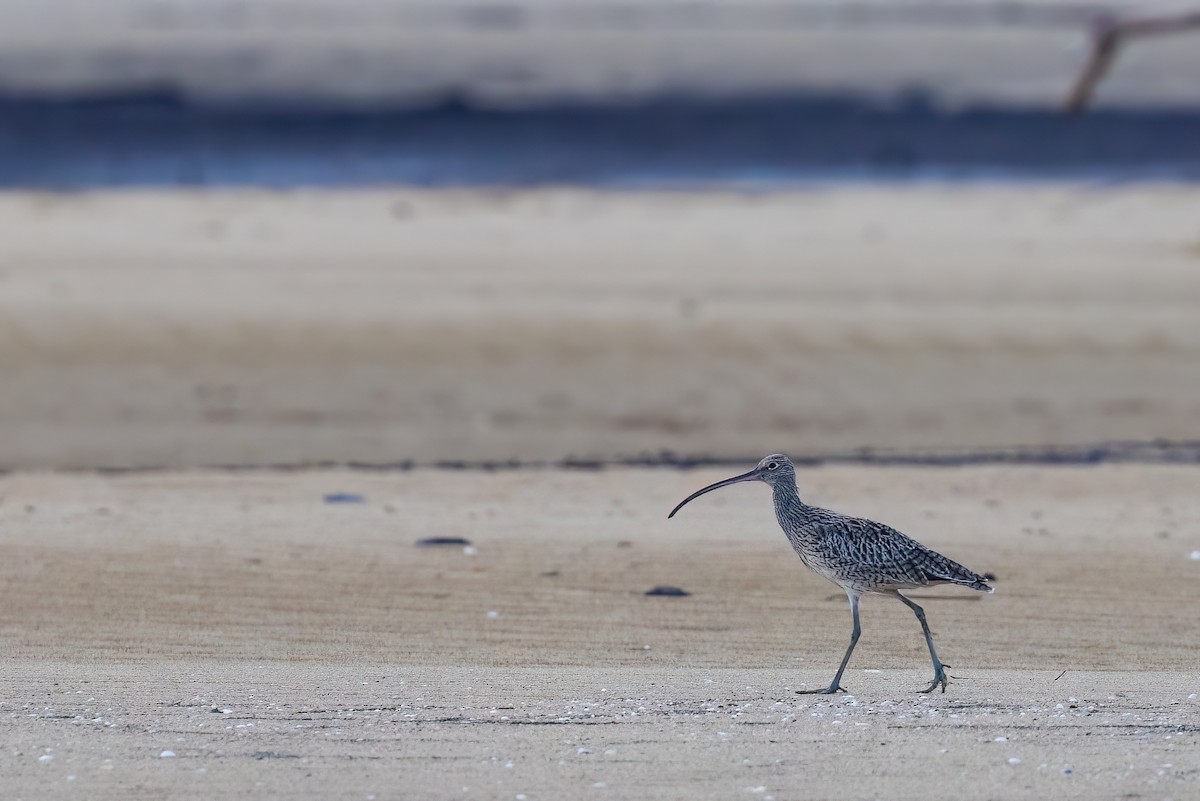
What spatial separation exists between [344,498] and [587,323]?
5363 mm

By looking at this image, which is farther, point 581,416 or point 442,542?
point 581,416

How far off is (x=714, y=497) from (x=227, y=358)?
515 centimetres

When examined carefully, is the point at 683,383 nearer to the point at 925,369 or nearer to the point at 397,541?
the point at 925,369

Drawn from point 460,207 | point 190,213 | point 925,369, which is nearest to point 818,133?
point 460,207

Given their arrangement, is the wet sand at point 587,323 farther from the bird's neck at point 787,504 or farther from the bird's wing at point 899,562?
the bird's wing at point 899,562

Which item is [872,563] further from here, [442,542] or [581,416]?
[581,416]

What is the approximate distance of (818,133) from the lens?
2280cm

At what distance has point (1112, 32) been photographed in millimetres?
18094

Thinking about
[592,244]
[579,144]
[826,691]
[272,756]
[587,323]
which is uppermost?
[579,144]

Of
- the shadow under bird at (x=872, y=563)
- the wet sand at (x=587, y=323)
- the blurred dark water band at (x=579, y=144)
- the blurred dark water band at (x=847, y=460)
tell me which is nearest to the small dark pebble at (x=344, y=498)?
the blurred dark water band at (x=847, y=460)

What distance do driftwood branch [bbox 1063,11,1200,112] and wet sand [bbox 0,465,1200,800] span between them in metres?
8.51

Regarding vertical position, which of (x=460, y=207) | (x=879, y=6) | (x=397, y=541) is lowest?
(x=397, y=541)

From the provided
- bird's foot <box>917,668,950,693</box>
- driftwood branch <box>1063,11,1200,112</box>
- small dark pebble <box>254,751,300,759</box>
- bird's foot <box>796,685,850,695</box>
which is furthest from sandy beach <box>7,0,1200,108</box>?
small dark pebble <box>254,751,300,759</box>

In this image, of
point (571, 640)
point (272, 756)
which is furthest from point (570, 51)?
point (272, 756)
